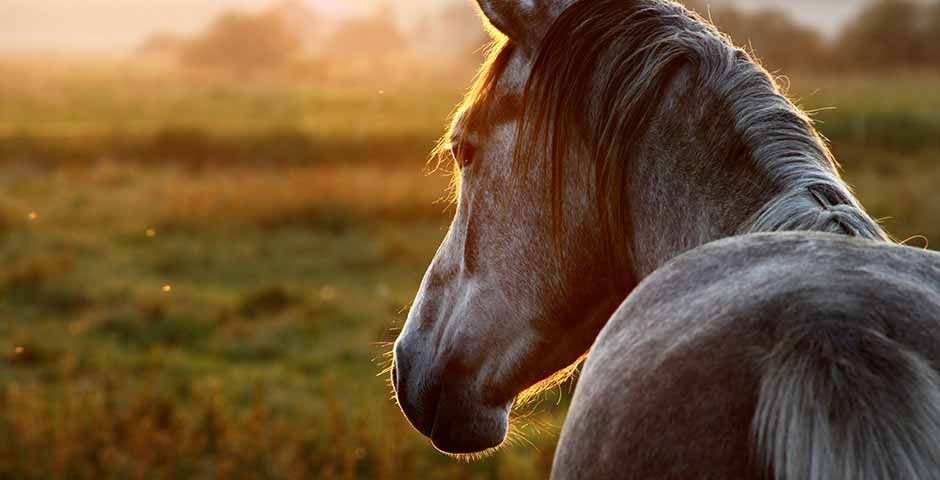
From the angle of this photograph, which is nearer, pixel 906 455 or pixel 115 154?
pixel 906 455

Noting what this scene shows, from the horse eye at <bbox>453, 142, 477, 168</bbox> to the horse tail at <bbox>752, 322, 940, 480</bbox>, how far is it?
108 cm

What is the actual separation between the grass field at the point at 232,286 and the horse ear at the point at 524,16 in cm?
168

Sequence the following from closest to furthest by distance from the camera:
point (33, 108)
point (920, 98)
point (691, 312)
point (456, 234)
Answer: point (691, 312), point (456, 234), point (920, 98), point (33, 108)

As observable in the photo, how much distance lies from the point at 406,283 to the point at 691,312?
883 centimetres

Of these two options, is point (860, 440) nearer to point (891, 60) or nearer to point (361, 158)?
point (361, 158)

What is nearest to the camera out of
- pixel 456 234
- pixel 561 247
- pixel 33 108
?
pixel 561 247

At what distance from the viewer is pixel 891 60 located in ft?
156

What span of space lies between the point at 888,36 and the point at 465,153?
51252 mm

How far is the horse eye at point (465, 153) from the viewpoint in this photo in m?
2.00

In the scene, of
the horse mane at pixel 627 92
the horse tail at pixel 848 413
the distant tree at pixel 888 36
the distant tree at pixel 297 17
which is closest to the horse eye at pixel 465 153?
the horse mane at pixel 627 92

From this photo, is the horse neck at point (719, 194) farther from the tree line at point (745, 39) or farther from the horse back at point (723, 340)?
the tree line at point (745, 39)

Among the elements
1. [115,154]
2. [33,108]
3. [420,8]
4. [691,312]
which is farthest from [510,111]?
[420,8]

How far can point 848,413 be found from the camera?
949mm

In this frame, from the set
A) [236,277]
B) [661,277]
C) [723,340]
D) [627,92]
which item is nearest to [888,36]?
[236,277]
